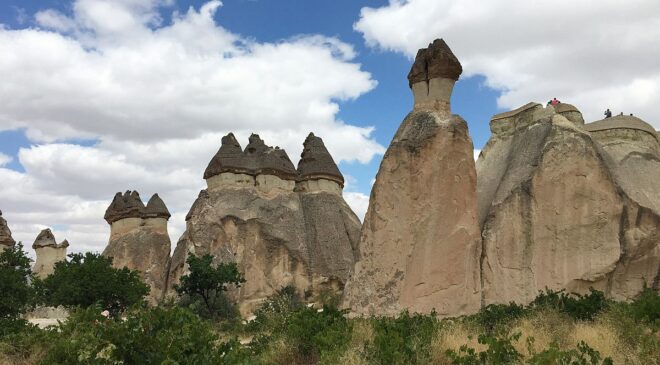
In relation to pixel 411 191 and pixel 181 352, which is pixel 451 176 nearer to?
pixel 411 191

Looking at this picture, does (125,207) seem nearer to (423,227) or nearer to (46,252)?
(46,252)

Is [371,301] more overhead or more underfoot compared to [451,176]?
more underfoot

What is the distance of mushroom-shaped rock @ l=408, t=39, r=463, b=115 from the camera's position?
12969mm

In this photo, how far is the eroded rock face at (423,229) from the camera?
38.7 ft

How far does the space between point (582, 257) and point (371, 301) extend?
4642mm

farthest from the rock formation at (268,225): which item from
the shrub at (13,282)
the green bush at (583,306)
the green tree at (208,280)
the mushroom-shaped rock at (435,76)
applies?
the green bush at (583,306)

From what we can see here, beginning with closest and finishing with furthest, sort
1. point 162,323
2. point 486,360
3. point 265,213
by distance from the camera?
1. point 162,323
2. point 486,360
3. point 265,213

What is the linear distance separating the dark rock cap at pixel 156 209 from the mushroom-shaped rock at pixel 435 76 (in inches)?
796

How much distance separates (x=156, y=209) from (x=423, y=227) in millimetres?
21170

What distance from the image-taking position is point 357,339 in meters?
8.28

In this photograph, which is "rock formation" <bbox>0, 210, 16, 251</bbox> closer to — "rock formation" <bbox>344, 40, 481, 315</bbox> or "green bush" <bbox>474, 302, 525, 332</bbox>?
"rock formation" <bbox>344, 40, 481, 315</bbox>

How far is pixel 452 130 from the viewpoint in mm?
12422

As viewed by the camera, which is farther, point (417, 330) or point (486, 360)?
point (417, 330)

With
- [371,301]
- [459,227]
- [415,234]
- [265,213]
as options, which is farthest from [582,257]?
[265,213]
